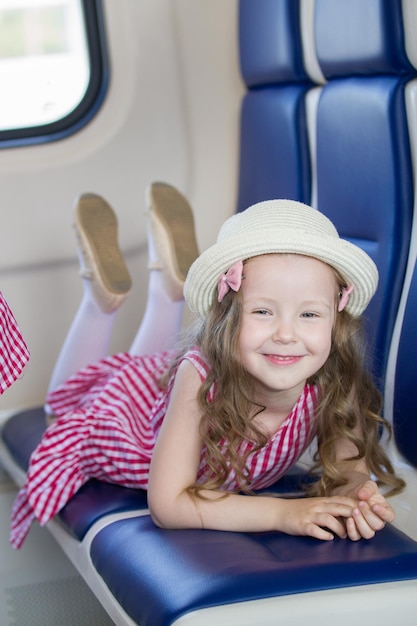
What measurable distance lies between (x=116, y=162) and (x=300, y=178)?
0.66 metres

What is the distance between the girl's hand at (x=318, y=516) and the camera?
1505 millimetres

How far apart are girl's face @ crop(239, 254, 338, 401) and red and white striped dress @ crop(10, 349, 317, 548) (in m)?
0.14

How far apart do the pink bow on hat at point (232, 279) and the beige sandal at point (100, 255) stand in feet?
2.74

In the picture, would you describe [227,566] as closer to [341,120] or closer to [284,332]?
[284,332]

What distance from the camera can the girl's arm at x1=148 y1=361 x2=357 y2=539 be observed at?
153cm

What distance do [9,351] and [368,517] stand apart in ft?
1.95

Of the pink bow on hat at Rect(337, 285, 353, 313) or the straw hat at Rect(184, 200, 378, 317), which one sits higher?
the straw hat at Rect(184, 200, 378, 317)

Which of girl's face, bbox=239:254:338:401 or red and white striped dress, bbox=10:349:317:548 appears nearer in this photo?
girl's face, bbox=239:254:338:401

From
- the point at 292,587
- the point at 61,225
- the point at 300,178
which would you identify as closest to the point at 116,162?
the point at 61,225

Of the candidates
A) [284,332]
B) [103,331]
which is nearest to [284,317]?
[284,332]

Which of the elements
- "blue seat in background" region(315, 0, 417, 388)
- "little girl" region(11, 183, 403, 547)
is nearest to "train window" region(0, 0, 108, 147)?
"blue seat in background" region(315, 0, 417, 388)

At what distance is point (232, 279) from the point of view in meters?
1.55

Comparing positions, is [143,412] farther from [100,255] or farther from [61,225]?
[61,225]

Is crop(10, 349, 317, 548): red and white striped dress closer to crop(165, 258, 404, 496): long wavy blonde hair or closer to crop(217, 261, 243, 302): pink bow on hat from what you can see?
crop(165, 258, 404, 496): long wavy blonde hair
